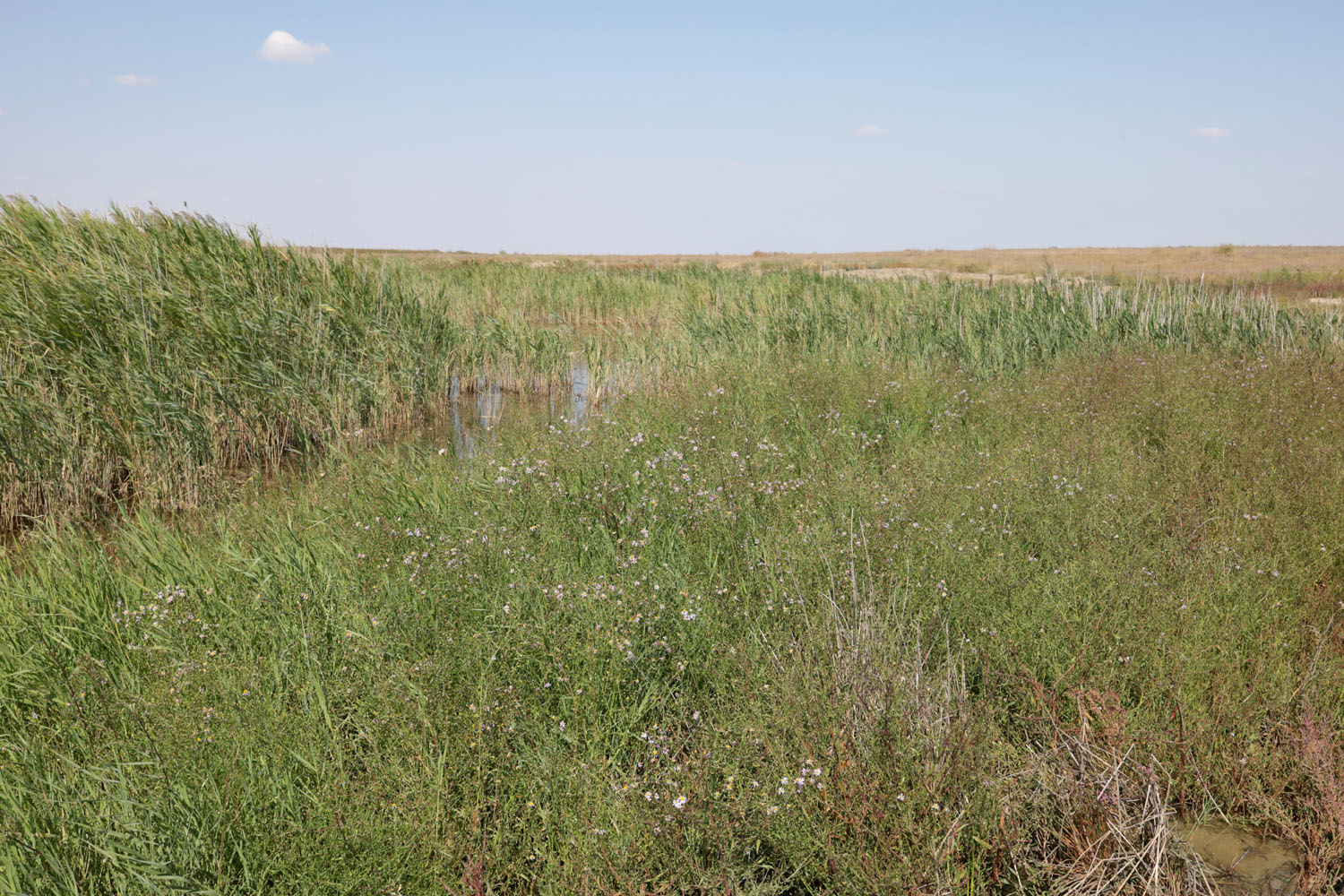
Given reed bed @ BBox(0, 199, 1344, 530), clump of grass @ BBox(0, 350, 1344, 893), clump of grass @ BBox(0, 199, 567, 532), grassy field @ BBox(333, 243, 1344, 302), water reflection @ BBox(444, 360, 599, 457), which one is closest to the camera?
clump of grass @ BBox(0, 350, 1344, 893)

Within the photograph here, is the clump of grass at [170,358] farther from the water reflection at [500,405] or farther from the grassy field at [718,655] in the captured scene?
the water reflection at [500,405]

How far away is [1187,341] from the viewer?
996 centimetres

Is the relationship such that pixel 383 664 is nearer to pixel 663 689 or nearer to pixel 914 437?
pixel 663 689

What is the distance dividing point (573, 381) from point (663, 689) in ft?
36.5

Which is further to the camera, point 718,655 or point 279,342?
point 279,342

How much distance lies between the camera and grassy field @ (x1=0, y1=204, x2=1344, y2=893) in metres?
2.50

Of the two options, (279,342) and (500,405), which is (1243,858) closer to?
(279,342)

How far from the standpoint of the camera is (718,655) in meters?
3.39

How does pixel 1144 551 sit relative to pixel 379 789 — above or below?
above

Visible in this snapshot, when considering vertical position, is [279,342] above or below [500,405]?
above

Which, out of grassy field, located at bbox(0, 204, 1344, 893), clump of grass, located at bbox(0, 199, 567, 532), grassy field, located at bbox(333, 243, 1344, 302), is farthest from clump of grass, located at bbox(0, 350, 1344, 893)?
grassy field, located at bbox(333, 243, 1344, 302)

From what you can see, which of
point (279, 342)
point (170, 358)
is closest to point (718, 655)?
point (170, 358)

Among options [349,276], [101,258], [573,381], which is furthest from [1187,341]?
[101,258]

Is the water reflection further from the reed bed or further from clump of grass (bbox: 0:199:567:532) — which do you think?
clump of grass (bbox: 0:199:567:532)
